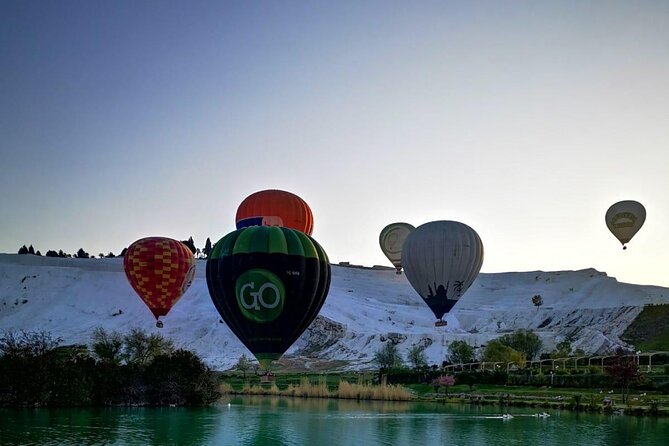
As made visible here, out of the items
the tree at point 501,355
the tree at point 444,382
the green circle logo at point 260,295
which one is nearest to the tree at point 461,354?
the tree at point 501,355

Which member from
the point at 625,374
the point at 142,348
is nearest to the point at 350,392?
the point at 142,348

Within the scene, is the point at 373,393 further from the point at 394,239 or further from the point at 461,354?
the point at 394,239

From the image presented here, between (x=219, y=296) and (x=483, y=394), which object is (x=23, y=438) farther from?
(x=483, y=394)

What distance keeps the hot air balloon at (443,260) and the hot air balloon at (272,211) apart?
6784 mm

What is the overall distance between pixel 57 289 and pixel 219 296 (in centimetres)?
10672

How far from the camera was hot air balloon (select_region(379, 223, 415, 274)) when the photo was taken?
246 feet

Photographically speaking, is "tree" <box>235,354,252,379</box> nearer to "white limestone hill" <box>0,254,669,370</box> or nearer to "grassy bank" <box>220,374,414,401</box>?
"white limestone hill" <box>0,254,669,370</box>

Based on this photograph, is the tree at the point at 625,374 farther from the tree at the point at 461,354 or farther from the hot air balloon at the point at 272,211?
the tree at the point at 461,354

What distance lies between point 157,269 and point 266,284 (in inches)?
634

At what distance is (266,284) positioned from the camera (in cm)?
3609

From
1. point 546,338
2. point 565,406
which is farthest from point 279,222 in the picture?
point 546,338

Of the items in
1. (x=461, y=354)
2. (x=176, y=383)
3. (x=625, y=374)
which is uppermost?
(x=625, y=374)

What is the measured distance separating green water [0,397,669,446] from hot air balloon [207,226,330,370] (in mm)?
3862

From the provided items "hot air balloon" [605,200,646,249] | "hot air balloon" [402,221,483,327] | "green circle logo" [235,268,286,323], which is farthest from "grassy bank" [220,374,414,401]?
"hot air balloon" [605,200,646,249]
